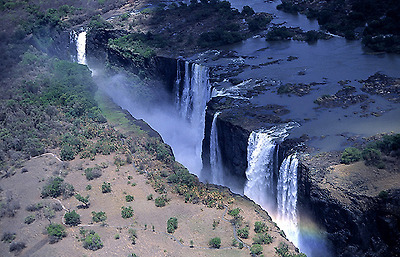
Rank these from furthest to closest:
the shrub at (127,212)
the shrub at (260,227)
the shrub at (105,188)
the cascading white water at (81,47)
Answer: the cascading white water at (81,47)
the shrub at (105,188)
the shrub at (127,212)
the shrub at (260,227)

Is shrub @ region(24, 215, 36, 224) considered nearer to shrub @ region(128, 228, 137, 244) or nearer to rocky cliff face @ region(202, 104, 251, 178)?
shrub @ region(128, 228, 137, 244)

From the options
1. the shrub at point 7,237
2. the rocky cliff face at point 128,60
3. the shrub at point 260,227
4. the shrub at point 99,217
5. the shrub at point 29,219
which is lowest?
the shrub at point 7,237

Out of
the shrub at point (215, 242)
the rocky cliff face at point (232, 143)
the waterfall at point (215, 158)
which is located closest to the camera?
the shrub at point (215, 242)

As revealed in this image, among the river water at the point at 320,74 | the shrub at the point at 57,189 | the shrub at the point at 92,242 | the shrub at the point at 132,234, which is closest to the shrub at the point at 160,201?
the shrub at the point at 132,234

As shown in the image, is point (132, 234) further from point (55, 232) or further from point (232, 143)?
point (232, 143)

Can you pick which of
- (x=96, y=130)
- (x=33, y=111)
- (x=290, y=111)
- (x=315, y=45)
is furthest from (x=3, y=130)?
(x=315, y=45)

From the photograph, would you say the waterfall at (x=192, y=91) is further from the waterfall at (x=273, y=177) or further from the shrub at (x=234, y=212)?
the shrub at (x=234, y=212)

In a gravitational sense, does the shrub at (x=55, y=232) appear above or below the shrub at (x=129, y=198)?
below

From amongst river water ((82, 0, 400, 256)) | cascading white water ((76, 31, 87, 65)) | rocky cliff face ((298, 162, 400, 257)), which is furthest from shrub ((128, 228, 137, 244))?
cascading white water ((76, 31, 87, 65))

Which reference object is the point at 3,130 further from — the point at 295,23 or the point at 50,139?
the point at 295,23
